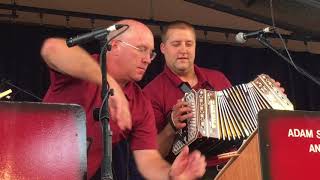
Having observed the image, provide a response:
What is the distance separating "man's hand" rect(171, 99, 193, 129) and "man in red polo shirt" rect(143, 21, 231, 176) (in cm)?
7

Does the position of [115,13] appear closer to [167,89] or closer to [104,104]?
[167,89]

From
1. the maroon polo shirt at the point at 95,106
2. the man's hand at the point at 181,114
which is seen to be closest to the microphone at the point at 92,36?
the maroon polo shirt at the point at 95,106

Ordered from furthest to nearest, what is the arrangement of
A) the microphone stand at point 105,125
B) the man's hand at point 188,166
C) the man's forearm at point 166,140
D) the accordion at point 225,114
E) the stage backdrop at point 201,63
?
the stage backdrop at point 201,63 → the man's forearm at point 166,140 → the accordion at point 225,114 → the man's hand at point 188,166 → the microphone stand at point 105,125

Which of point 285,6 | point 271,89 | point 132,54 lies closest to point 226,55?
point 285,6

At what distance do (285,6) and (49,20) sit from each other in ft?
6.28

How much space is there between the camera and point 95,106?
2229 mm

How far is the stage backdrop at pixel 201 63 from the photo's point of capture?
445 centimetres

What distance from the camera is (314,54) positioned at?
5.60 metres

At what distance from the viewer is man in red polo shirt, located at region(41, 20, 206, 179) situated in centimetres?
191

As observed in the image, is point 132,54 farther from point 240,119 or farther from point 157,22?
point 157,22

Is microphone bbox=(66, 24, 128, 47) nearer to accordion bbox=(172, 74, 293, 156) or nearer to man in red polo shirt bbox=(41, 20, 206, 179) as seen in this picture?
man in red polo shirt bbox=(41, 20, 206, 179)

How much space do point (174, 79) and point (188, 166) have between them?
966 mm

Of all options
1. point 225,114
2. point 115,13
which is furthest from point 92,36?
point 115,13

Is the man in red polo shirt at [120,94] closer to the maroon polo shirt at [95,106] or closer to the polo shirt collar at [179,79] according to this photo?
the maroon polo shirt at [95,106]
